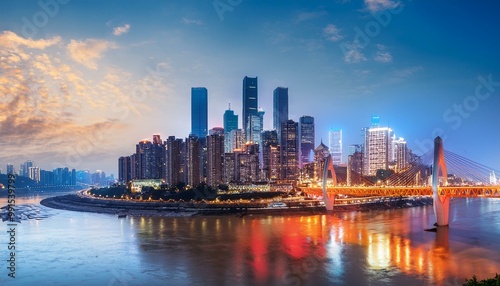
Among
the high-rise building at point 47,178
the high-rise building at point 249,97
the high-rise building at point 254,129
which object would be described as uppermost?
the high-rise building at point 249,97

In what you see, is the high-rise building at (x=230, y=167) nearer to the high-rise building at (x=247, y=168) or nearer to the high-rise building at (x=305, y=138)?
the high-rise building at (x=247, y=168)

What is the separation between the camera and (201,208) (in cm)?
4806

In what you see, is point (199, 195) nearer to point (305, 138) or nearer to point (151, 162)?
point (151, 162)

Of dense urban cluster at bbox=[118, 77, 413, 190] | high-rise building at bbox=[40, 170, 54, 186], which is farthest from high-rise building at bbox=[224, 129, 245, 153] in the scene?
high-rise building at bbox=[40, 170, 54, 186]

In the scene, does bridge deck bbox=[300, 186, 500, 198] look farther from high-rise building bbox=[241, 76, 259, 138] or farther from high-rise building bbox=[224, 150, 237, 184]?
high-rise building bbox=[241, 76, 259, 138]

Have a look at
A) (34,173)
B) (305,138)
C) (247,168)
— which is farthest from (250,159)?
(34,173)

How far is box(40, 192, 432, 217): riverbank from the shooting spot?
44875 mm

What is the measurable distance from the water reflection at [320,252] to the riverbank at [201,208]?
9614 mm

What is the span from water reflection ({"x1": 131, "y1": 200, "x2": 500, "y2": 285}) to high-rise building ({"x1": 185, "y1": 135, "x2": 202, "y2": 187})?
41.6m

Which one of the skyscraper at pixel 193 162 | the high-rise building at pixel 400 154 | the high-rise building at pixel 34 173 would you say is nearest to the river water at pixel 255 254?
the skyscraper at pixel 193 162

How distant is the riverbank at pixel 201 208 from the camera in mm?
44875

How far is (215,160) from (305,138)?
2110 inches

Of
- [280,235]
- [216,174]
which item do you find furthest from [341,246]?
[216,174]

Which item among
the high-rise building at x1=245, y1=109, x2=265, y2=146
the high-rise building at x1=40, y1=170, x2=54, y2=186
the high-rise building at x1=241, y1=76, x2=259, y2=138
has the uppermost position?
the high-rise building at x1=241, y1=76, x2=259, y2=138
